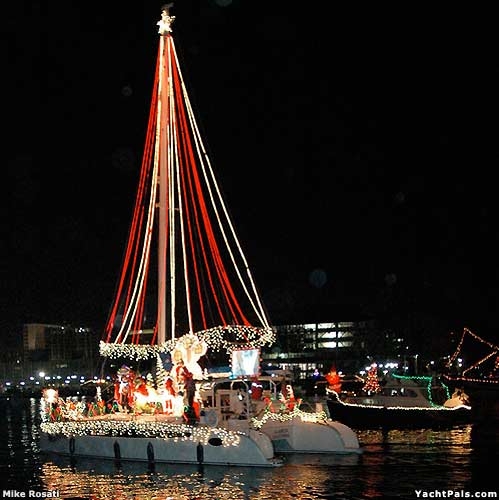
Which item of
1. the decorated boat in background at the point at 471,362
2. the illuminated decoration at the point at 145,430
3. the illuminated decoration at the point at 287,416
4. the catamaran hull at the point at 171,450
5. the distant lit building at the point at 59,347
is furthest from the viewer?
the distant lit building at the point at 59,347

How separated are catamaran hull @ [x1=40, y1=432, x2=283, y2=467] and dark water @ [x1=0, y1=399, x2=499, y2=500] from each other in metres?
0.27

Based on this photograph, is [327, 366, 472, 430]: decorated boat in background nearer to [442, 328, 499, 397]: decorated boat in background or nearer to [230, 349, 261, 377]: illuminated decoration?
[230, 349, 261, 377]: illuminated decoration

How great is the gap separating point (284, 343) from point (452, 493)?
15010 cm

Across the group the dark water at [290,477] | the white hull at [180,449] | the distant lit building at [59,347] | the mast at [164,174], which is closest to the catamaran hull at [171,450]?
the white hull at [180,449]

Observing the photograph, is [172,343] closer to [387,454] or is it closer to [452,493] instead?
[387,454]

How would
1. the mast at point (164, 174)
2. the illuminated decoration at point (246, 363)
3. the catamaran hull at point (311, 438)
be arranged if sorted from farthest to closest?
1. the mast at point (164, 174)
2. the illuminated decoration at point (246, 363)
3. the catamaran hull at point (311, 438)

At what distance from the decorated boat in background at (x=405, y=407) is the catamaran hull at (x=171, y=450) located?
1699 centimetres

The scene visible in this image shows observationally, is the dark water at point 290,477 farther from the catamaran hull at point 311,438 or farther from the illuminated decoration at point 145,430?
the illuminated decoration at point 145,430

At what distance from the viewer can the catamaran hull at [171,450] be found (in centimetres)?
2556

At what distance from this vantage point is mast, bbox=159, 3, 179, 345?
2992cm

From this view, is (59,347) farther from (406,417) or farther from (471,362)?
(406,417)

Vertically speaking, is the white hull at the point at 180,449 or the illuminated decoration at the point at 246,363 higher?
the illuminated decoration at the point at 246,363

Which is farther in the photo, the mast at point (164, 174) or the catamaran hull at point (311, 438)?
the mast at point (164, 174)

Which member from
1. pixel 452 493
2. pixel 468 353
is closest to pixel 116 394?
pixel 452 493
